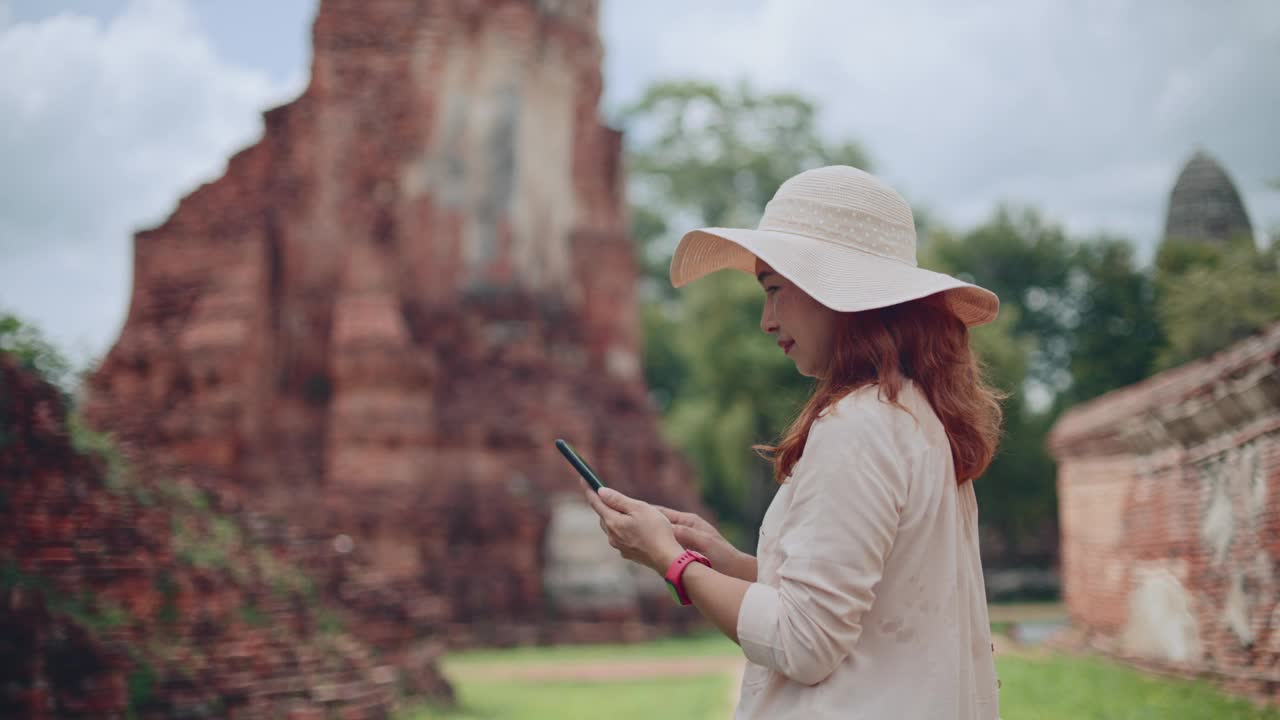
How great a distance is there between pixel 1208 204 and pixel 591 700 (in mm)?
5651

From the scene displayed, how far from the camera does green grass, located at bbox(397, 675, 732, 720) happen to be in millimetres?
8570

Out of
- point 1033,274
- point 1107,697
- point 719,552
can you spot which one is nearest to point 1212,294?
point 1107,697

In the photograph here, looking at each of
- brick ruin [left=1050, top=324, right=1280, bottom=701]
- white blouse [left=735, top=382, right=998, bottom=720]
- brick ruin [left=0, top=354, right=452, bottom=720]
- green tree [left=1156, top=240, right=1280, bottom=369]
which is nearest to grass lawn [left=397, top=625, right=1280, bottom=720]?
brick ruin [left=1050, top=324, right=1280, bottom=701]

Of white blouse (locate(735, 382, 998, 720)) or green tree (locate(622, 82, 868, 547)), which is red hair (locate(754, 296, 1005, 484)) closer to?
white blouse (locate(735, 382, 998, 720))

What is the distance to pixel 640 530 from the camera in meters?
1.87

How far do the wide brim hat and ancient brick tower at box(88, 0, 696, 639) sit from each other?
13.8 m

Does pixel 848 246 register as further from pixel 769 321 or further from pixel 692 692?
pixel 692 692

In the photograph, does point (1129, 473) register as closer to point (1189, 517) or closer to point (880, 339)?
point (1189, 517)

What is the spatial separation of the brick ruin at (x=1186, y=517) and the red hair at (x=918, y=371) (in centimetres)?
384

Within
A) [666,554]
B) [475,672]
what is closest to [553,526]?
[475,672]

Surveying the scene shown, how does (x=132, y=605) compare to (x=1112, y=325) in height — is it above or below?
below

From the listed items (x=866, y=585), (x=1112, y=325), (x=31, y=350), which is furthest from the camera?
(x=1112, y=325)

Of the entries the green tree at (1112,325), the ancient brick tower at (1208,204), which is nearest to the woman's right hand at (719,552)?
the ancient brick tower at (1208,204)

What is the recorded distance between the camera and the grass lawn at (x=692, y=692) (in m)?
5.70
